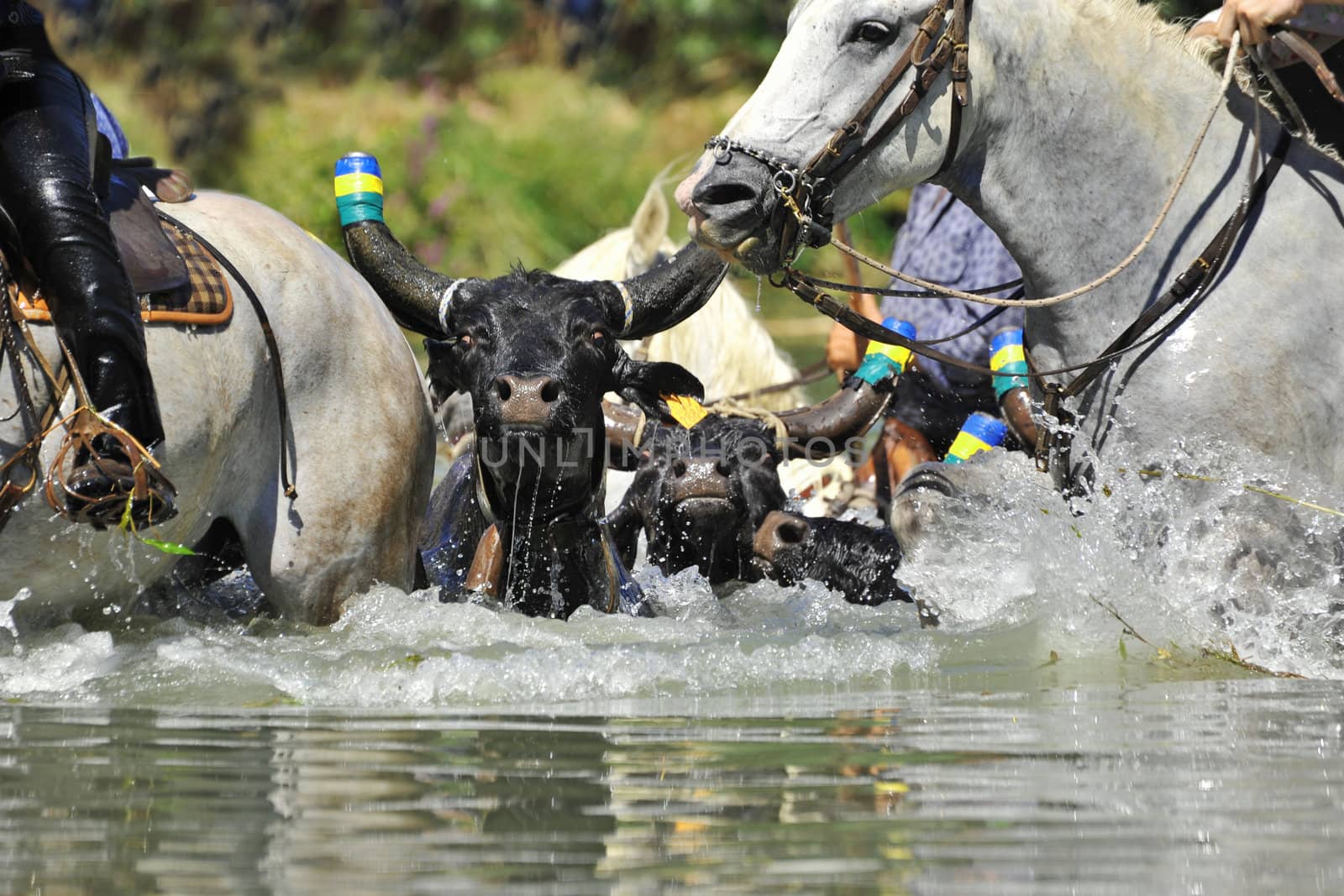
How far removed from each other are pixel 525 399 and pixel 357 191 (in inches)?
44.6

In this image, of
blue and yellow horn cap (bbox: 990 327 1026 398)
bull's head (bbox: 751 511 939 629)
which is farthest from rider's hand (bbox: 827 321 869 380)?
blue and yellow horn cap (bbox: 990 327 1026 398)

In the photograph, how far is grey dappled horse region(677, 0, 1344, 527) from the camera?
4695 mm

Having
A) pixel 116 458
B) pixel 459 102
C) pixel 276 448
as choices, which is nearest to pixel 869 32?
pixel 276 448

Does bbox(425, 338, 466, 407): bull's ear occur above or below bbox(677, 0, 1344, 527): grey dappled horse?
below

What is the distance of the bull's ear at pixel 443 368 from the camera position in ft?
19.5

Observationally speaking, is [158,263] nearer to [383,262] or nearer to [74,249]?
[74,249]

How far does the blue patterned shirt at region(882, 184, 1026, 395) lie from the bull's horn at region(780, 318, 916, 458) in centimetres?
50

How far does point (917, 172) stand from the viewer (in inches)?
191

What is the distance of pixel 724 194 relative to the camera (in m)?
4.70

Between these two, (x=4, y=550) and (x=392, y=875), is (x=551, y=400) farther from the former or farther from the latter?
(x=392, y=875)

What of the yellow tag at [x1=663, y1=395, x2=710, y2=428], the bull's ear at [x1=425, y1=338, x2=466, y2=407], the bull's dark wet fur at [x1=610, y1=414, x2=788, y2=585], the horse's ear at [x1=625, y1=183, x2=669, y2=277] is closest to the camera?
the yellow tag at [x1=663, y1=395, x2=710, y2=428]

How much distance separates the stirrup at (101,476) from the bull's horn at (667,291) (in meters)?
1.85

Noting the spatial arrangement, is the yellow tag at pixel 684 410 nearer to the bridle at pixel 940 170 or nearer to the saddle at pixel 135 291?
the bridle at pixel 940 170

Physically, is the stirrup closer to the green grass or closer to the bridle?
the bridle
